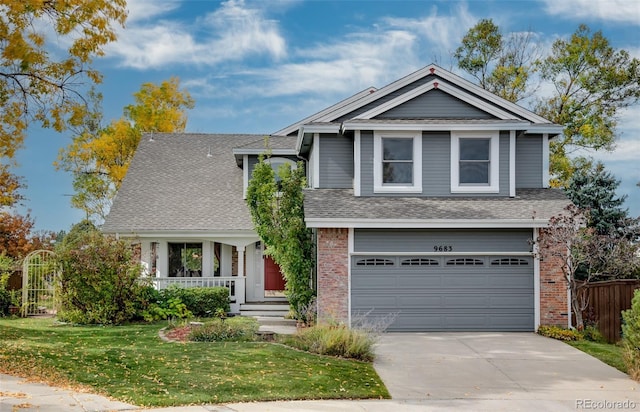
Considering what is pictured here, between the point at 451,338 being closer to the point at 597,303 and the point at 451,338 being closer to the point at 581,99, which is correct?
the point at 597,303

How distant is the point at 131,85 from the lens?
3944cm

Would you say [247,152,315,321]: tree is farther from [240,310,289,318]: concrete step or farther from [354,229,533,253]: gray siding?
[354,229,533,253]: gray siding

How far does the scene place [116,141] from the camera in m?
37.6

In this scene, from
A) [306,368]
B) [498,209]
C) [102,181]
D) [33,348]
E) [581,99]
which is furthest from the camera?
[102,181]

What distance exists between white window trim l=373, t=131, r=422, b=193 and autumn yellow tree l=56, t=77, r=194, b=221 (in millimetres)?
20856

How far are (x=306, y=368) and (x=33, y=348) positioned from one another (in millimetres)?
6250

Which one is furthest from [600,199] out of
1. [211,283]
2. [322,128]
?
[211,283]

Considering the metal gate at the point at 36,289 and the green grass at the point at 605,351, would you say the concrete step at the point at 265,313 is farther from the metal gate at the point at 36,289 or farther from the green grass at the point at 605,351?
the green grass at the point at 605,351

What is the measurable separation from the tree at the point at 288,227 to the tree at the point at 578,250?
21.4 feet

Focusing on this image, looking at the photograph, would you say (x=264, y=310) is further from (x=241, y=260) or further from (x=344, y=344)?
(x=344, y=344)

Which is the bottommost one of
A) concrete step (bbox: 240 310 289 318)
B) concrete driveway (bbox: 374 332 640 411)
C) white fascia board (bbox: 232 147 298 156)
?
concrete step (bbox: 240 310 289 318)

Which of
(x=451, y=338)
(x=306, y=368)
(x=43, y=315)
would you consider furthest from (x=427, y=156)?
(x=43, y=315)

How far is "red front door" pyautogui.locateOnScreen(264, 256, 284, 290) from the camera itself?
24184mm
